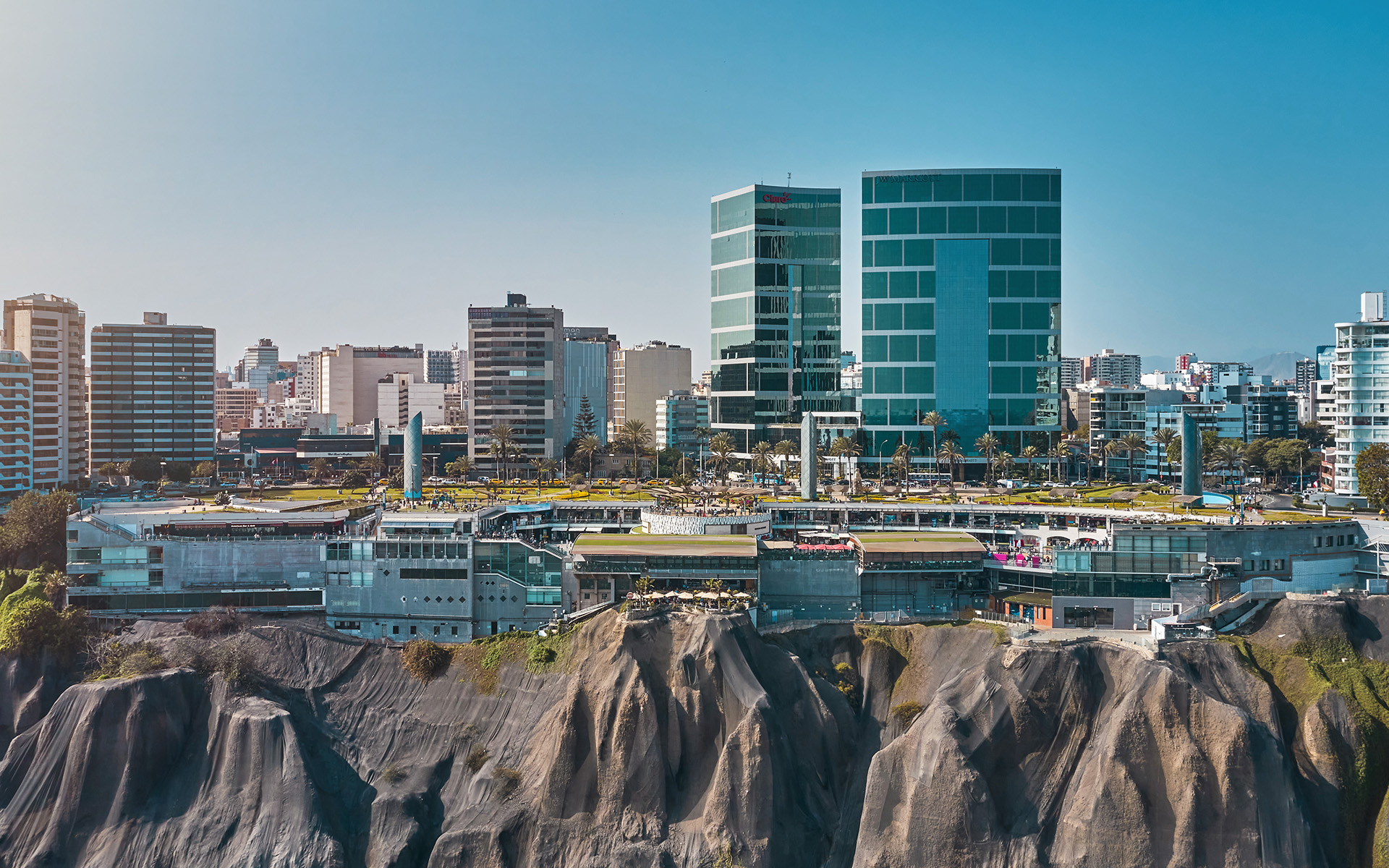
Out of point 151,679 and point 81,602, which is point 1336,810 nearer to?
point 151,679

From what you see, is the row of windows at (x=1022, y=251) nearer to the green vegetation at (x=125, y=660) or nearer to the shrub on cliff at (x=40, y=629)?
the green vegetation at (x=125, y=660)

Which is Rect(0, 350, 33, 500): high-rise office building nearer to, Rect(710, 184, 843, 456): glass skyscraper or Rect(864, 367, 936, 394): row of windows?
Rect(710, 184, 843, 456): glass skyscraper

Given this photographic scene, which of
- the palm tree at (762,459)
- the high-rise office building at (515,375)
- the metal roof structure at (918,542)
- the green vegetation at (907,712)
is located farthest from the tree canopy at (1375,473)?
the high-rise office building at (515,375)

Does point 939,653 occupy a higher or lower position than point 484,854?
higher

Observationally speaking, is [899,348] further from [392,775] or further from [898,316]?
[392,775]

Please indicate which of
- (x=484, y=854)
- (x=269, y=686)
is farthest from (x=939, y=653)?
(x=269, y=686)

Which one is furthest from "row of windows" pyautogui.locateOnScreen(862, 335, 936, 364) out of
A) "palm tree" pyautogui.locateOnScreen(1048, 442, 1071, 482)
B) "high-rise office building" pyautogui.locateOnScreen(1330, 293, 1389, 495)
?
"high-rise office building" pyautogui.locateOnScreen(1330, 293, 1389, 495)

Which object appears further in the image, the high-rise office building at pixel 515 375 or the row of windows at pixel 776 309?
the high-rise office building at pixel 515 375
